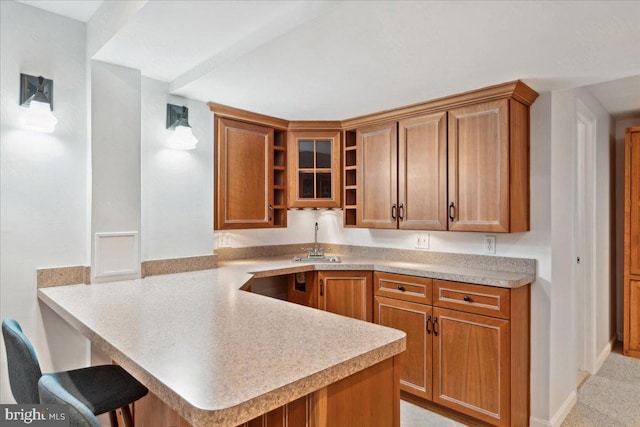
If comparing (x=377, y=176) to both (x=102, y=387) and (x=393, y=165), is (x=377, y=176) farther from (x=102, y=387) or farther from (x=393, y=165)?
(x=102, y=387)

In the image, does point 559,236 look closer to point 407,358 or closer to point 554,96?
point 554,96

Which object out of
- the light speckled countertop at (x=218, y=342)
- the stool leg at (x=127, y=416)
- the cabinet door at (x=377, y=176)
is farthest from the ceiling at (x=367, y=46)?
the stool leg at (x=127, y=416)

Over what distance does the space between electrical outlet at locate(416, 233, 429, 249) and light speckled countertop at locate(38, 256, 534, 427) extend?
1.64m

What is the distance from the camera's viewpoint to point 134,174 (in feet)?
7.78

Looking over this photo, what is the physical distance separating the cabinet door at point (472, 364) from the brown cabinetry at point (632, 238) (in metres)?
2.15

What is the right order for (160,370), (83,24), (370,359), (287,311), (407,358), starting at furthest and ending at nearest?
(407,358)
(83,24)
(287,311)
(370,359)
(160,370)

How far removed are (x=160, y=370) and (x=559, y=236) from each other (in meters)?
2.51

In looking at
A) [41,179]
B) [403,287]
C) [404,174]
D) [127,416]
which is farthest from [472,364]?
[41,179]

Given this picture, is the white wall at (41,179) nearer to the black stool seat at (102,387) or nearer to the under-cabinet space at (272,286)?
the black stool seat at (102,387)

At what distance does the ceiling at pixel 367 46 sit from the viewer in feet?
5.15

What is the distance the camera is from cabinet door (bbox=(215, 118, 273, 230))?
2.91 metres

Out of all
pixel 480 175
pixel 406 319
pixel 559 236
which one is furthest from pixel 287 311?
pixel 559 236

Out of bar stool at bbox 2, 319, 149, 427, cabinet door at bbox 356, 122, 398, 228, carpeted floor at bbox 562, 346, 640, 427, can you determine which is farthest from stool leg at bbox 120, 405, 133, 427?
carpeted floor at bbox 562, 346, 640, 427

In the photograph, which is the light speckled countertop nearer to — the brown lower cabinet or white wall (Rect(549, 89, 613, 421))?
the brown lower cabinet
